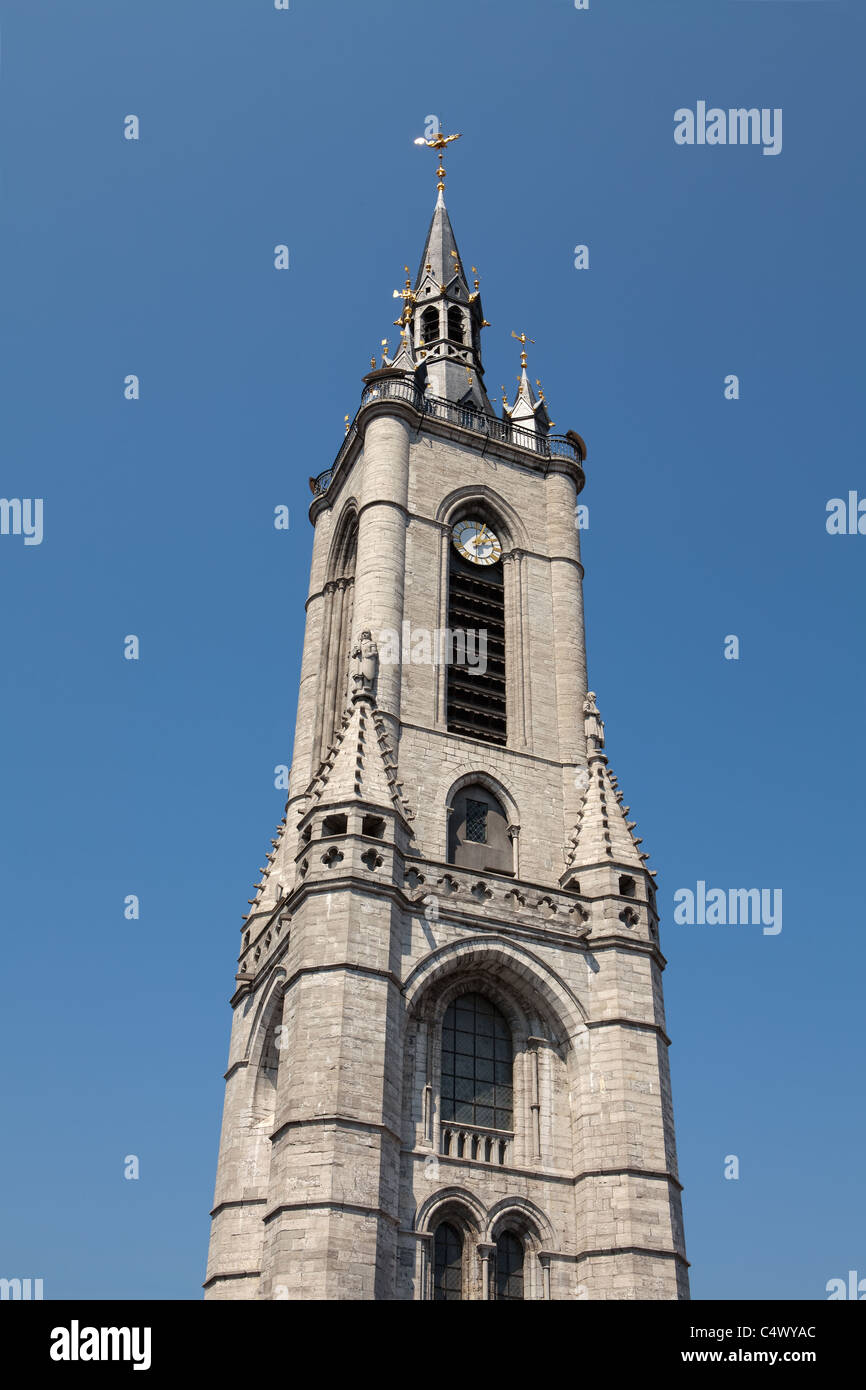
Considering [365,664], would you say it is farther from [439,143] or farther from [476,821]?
[439,143]

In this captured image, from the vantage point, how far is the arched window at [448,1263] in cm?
2509

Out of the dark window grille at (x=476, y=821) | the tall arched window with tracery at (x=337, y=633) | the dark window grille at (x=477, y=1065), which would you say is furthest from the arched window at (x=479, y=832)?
the tall arched window with tracery at (x=337, y=633)

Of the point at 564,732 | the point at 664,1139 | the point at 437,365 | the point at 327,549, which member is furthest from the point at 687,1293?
the point at 437,365

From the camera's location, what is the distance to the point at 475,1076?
2812 centimetres

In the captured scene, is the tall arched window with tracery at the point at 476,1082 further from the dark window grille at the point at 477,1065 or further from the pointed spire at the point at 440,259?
the pointed spire at the point at 440,259

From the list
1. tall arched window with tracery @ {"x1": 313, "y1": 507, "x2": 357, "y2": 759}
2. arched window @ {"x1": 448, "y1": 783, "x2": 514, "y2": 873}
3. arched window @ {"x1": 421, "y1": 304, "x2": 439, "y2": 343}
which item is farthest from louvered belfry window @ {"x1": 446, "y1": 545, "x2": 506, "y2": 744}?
arched window @ {"x1": 421, "y1": 304, "x2": 439, "y2": 343}

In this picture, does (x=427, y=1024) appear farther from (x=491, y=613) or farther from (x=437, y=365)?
(x=437, y=365)

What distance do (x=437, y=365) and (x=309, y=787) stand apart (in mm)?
17731

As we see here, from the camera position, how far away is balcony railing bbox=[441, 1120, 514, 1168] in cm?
2648

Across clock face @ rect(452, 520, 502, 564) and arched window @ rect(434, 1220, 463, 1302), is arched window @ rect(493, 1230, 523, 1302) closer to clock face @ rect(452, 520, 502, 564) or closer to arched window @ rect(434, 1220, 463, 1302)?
arched window @ rect(434, 1220, 463, 1302)

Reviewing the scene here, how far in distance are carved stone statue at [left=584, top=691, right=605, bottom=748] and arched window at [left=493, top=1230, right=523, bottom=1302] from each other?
41.9 ft

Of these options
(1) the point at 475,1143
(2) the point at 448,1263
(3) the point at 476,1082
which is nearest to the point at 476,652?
(3) the point at 476,1082

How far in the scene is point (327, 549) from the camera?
40781 millimetres

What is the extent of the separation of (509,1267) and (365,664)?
1429 cm
